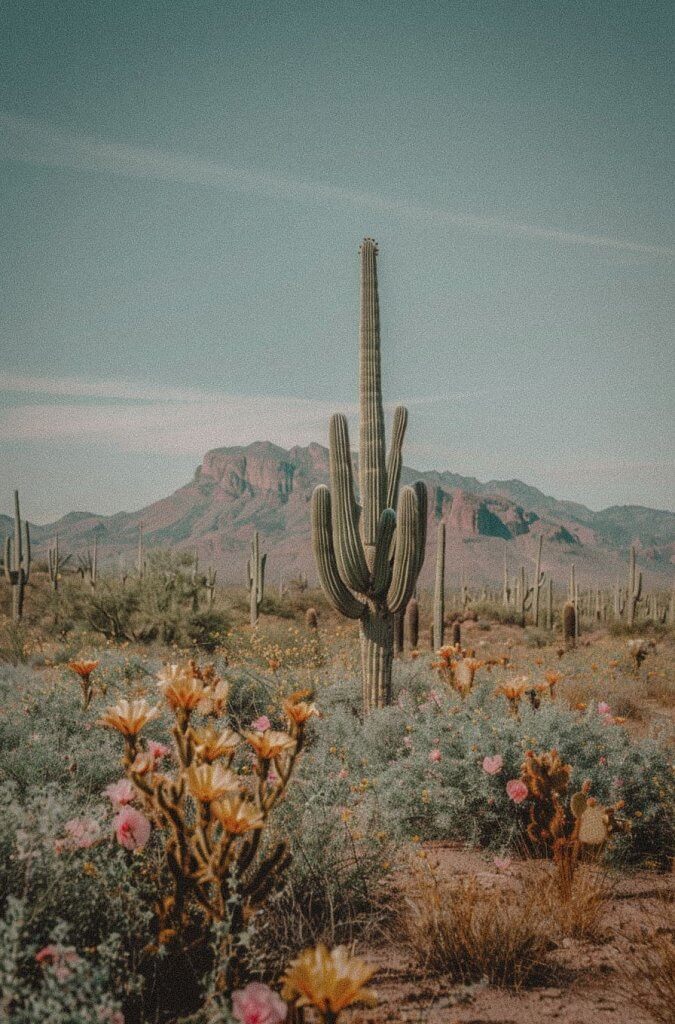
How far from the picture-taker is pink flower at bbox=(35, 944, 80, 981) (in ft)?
5.97

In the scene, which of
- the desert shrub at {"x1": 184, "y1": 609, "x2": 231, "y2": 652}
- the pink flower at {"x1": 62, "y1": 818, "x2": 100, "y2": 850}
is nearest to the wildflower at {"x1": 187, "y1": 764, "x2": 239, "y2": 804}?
the pink flower at {"x1": 62, "y1": 818, "x2": 100, "y2": 850}

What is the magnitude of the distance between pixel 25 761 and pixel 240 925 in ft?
8.00

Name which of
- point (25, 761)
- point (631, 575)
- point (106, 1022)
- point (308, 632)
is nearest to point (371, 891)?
point (106, 1022)

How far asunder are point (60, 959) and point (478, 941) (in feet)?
5.52

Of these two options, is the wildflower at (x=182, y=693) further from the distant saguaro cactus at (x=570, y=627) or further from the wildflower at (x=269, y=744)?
the distant saguaro cactus at (x=570, y=627)

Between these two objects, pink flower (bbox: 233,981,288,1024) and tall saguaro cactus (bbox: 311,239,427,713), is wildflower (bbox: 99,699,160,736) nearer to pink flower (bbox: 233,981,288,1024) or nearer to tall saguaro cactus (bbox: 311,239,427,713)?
pink flower (bbox: 233,981,288,1024)

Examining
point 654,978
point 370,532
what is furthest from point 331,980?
point 370,532

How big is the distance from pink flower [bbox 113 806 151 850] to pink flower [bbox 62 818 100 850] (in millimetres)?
173

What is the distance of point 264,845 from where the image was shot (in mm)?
3139

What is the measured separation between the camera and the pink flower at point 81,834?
2.34m

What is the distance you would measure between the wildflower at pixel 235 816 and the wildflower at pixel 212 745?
0.21 meters

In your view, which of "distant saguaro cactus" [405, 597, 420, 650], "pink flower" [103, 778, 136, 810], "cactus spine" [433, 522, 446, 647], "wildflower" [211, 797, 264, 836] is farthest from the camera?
"distant saguaro cactus" [405, 597, 420, 650]

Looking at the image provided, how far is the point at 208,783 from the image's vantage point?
73.2 inches

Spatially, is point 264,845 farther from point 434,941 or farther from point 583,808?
point 583,808
